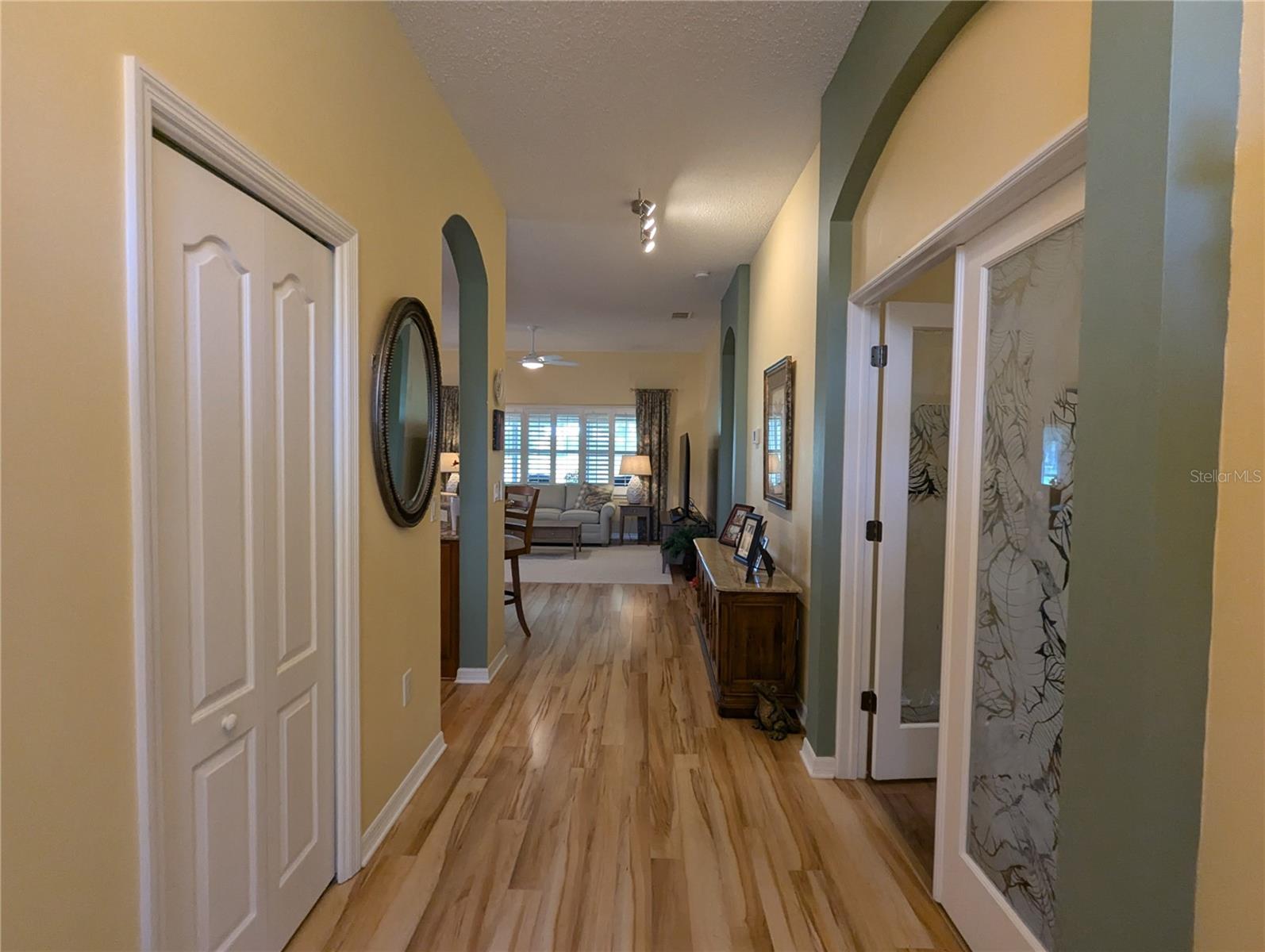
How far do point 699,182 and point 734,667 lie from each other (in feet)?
8.56

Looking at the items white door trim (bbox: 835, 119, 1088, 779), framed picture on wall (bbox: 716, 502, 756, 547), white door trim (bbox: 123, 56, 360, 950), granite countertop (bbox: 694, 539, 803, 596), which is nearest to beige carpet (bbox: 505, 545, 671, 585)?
framed picture on wall (bbox: 716, 502, 756, 547)

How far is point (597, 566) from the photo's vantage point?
23.7 ft

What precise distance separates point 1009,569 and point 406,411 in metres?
2.00

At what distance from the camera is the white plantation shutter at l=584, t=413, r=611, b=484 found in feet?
30.0

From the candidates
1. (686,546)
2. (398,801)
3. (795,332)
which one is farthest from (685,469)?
(398,801)

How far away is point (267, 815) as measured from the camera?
1497 millimetres

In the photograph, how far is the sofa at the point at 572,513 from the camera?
8.23m

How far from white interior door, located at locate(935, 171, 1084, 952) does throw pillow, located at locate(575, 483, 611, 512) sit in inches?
285

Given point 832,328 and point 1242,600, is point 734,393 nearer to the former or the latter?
point 832,328

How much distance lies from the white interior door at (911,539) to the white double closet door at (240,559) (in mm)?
2084

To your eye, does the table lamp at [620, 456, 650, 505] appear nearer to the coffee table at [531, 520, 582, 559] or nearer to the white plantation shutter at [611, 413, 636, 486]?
the white plantation shutter at [611, 413, 636, 486]

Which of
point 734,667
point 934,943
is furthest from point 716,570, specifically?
point 934,943

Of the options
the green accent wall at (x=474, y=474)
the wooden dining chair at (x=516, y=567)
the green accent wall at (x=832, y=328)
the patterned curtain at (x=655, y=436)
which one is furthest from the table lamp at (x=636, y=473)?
the green accent wall at (x=832, y=328)

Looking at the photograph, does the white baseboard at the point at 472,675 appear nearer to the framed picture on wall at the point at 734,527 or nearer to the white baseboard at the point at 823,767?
the framed picture on wall at the point at 734,527
